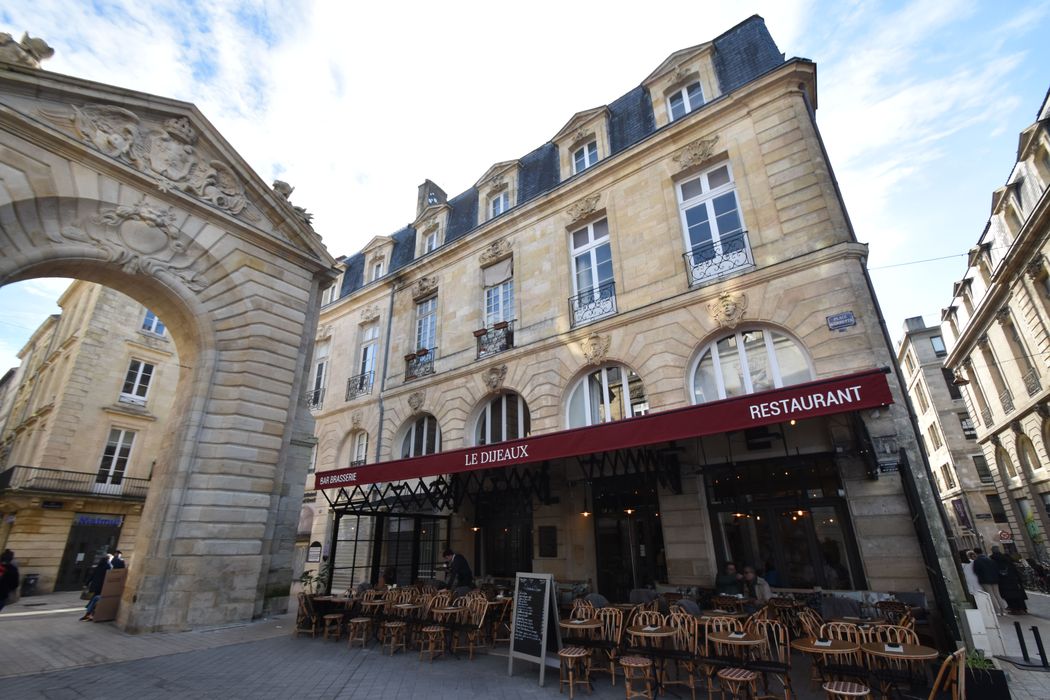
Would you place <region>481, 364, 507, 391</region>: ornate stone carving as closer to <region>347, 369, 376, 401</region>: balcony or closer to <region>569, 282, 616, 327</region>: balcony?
<region>569, 282, 616, 327</region>: balcony

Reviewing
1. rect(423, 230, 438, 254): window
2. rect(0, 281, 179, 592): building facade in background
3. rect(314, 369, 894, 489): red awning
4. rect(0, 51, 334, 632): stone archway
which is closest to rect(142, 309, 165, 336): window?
rect(0, 281, 179, 592): building facade in background

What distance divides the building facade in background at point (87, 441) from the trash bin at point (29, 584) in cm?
39

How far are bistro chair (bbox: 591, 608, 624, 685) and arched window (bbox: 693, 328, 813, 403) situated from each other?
409 centimetres

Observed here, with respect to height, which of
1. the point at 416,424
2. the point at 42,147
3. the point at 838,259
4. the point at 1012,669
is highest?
the point at 42,147

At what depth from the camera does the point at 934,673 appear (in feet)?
16.9

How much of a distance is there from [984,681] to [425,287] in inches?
555

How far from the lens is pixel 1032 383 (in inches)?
680

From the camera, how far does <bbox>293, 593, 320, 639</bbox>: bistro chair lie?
8.13 meters

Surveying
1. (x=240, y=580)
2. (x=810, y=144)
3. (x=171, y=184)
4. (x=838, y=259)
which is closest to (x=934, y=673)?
(x=838, y=259)

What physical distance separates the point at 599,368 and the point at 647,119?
6.36 meters

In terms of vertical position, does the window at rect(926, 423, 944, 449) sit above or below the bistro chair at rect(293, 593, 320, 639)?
above

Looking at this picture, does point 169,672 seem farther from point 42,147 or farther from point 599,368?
A: point 42,147

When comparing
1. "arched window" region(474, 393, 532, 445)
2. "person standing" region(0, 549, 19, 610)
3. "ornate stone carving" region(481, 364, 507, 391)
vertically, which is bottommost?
"person standing" region(0, 549, 19, 610)

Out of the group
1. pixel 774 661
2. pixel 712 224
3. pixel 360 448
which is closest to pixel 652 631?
pixel 774 661
